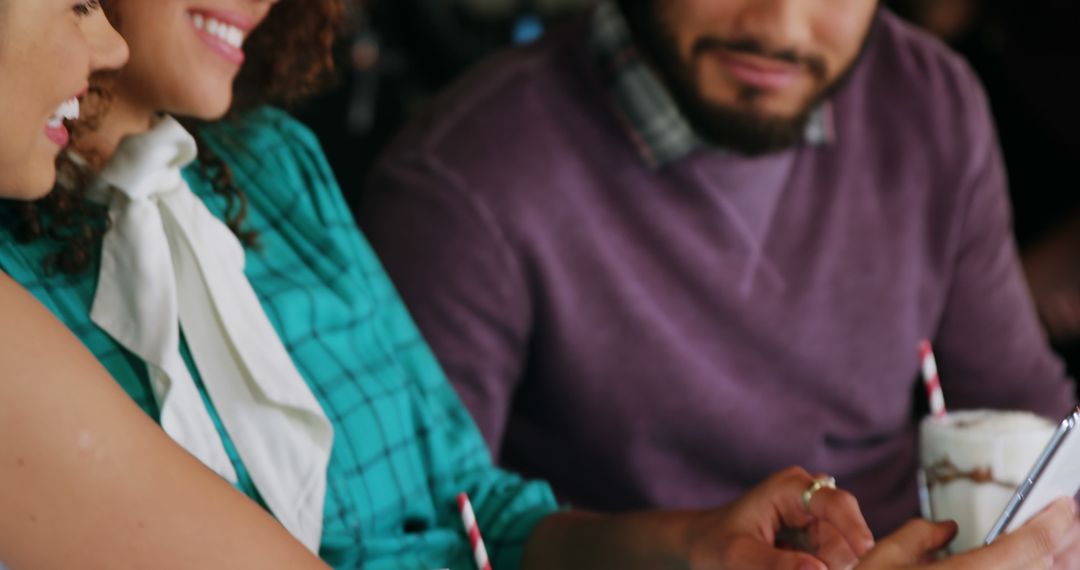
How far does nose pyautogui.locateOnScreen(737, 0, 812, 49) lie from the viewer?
1.42 meters

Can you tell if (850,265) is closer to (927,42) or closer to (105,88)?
(927,42)

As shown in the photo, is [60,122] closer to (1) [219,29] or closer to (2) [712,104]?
(1) [219,29]

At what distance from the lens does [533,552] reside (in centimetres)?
112

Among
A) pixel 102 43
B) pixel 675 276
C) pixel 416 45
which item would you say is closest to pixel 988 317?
pixel 675 276

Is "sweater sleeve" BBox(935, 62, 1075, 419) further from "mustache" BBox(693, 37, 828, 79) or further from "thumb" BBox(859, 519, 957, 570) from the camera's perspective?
"thumb" BBox(859, 519, 957, 570)

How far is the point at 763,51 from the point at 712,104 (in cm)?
8

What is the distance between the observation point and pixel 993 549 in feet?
3.05

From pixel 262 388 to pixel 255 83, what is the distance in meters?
0.39

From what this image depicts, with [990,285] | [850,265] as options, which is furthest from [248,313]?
[990,285]

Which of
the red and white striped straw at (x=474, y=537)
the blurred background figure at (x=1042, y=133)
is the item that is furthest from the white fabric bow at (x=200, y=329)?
the blurred background figure at (x=1042, y=133)

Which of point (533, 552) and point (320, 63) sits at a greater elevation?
→ point (320, 63)

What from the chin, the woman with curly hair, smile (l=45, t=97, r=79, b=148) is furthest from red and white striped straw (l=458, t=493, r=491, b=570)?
smile (l=45, t=97, r=79, b=148)

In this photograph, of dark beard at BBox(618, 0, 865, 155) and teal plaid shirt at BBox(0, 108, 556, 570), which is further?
dark beard at BBox(618, 0, 865, 155)

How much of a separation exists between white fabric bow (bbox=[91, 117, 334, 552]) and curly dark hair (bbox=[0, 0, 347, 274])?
0.06 ft
